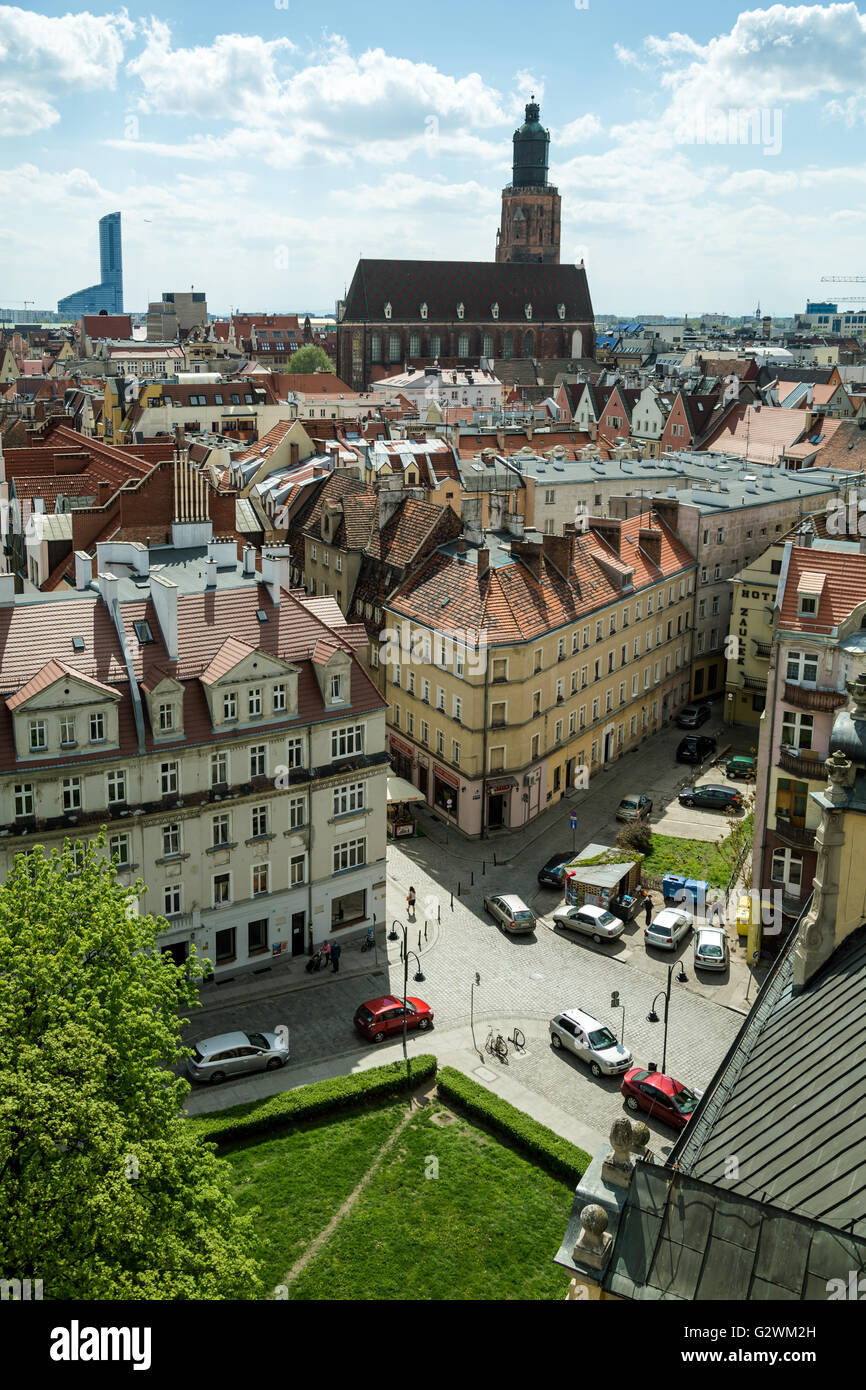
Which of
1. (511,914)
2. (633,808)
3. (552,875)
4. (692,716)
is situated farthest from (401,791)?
(692,716)

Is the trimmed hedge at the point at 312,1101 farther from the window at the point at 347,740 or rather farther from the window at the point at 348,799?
the window at the point at 347,740

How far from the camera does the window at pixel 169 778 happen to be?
40.3 metres

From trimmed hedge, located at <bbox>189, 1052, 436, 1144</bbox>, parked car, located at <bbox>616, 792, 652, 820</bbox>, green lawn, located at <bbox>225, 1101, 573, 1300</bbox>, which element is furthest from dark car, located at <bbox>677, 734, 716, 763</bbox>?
green lawn, located at <bbox>225, 1101, 573, 1300</bbox>

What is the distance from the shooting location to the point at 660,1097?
3634 cm

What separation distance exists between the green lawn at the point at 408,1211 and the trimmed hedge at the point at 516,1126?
391mm

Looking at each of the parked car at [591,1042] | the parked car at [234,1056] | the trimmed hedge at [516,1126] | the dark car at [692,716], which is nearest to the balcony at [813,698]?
the parked car at [591,1042]

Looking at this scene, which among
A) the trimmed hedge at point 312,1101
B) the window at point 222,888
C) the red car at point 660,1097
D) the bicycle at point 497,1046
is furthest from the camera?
the window at point 222,888

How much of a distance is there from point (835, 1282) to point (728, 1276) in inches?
44.2

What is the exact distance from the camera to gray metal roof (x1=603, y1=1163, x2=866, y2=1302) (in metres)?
12.7

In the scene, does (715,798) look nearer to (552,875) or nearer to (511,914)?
(552,875)

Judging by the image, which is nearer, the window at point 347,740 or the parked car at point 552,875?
the window at point 347,740

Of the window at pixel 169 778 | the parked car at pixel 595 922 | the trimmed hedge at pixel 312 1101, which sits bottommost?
the trimmed hedge at pixel 312 1101

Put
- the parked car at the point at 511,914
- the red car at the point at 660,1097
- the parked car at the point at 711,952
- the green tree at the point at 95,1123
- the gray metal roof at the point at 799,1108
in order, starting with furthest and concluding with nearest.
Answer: the parked car at the point at 511,914
the parked car at the point at 711,952
the red car at the point at 660,1097
the green tree at the point at 95,1123
the gray metal roof at the point at 799,1108

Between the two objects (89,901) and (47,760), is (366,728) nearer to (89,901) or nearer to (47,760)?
(47,760)
